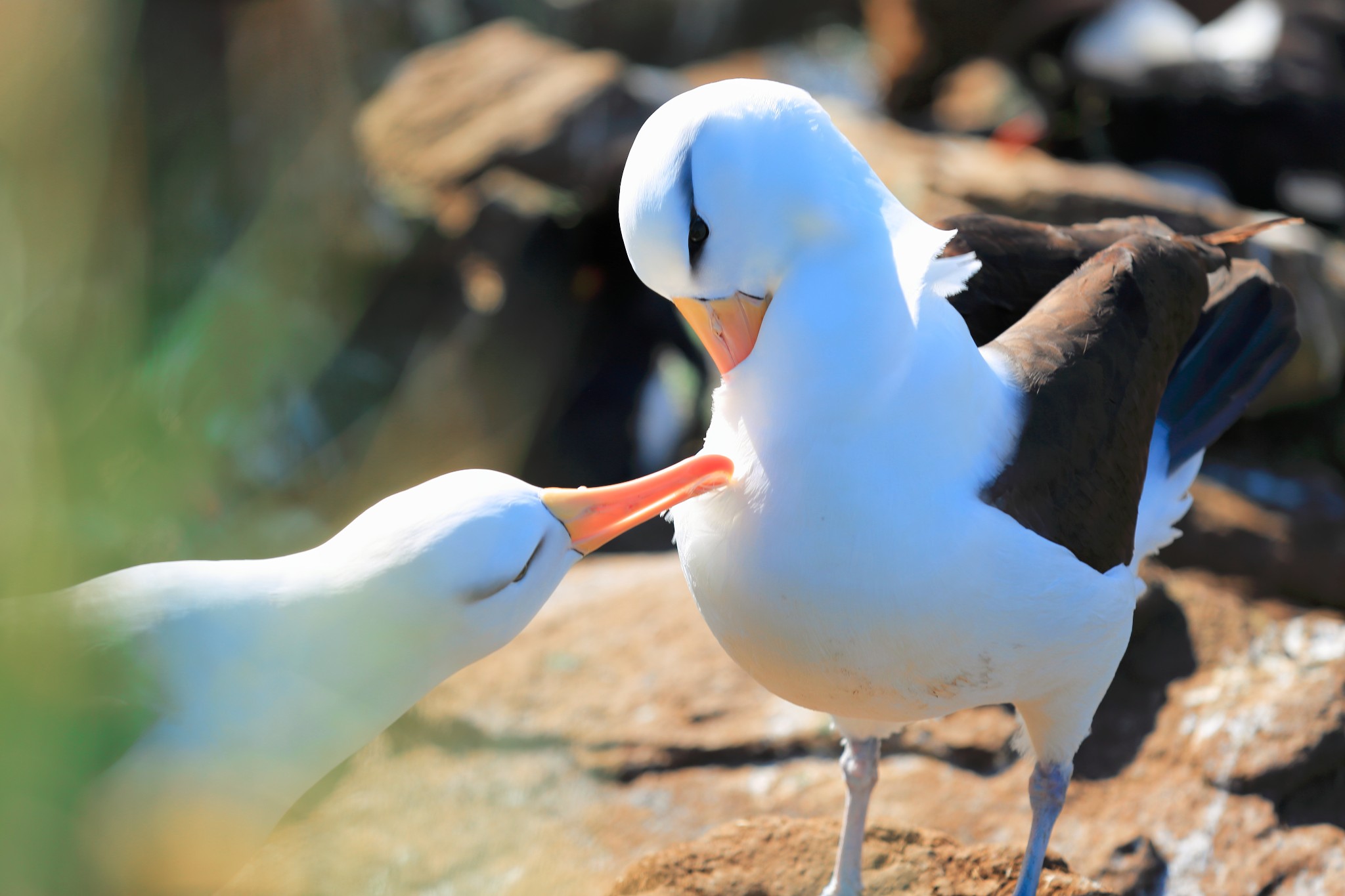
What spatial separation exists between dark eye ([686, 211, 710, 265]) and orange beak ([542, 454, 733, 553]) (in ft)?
1.50

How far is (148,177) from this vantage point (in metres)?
5.30

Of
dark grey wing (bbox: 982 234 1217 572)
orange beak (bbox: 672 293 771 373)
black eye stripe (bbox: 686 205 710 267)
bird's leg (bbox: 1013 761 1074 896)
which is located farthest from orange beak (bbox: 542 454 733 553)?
bird's leg (bbox: 1013 761 1074 896)

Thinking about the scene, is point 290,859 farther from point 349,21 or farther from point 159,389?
point 349,21

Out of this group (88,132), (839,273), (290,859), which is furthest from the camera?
(290,859)

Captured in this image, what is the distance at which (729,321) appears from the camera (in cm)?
244

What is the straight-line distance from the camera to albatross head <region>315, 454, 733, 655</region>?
2.58 meters

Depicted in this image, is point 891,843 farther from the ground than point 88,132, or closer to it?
closer to it

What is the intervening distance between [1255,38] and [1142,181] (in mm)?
3324

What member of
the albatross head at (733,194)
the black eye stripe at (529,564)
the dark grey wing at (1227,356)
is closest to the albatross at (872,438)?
the albatross head at (733,194)

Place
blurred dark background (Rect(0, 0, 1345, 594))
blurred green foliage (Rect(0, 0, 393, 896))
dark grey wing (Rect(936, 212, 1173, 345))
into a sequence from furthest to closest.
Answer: blurred dark background (Rect(0, 0, 1345, 594)), dark grey wing (Rect(936, 212, 1173, 345)), blurred green foliage (Rect(0, 0, 393, 896))

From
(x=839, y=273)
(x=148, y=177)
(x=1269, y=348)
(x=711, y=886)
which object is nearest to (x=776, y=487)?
(x=839, y=273)

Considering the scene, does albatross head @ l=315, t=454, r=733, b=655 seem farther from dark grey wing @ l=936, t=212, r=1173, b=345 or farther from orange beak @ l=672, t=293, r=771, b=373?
dark grey wing @ l=936, t=212, r=1173, b=345

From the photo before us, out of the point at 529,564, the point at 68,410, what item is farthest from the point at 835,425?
the point at 68,410

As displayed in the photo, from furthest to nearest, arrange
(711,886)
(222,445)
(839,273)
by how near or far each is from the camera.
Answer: (222,445) < (711,886) < (839,273)
